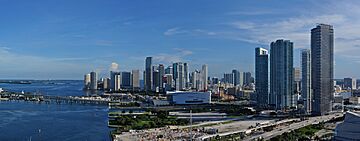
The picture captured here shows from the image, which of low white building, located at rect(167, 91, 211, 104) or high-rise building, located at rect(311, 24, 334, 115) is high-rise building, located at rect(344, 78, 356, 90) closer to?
low white building, located at rect(167, 91, 211, 104)

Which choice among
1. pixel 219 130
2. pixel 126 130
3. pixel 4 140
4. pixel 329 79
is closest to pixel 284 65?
pixel 329 79

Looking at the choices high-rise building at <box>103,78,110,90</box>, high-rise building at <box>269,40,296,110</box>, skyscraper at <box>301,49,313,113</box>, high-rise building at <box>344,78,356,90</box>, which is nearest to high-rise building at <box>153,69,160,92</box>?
high-rise building at <box>103,78,110,90</box>

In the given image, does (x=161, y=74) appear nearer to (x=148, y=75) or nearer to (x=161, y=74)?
(x=161, y=74)

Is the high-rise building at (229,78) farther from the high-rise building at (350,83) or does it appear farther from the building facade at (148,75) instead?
the high-rise building at (350,83)

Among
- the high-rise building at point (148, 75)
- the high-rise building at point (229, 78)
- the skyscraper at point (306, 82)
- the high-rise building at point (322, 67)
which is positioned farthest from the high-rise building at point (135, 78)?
the high-rise building at point (322, 67)

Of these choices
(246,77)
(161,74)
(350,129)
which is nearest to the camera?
(350,129)

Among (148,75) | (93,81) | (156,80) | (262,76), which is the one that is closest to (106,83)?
(93,81)

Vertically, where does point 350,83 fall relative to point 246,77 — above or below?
below

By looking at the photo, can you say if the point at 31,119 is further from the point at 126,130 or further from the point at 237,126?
the point at 237,126
